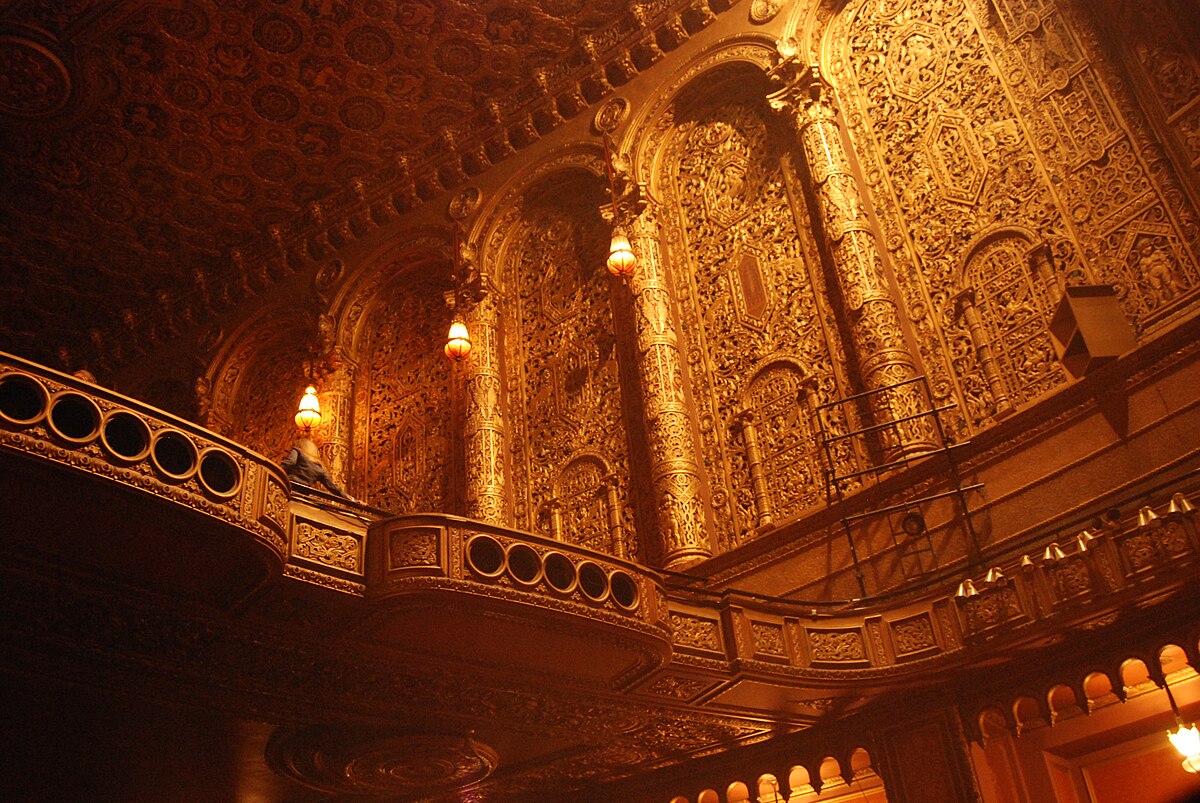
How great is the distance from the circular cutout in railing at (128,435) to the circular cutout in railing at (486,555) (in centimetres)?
194

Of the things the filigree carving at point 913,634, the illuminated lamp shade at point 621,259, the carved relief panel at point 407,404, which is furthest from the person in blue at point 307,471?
the carved relief panel at point 407,404

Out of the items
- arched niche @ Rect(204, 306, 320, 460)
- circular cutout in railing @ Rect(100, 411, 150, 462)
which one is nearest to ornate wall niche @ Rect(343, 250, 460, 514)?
arched niche @ Rect(204, 306, 320, 460)

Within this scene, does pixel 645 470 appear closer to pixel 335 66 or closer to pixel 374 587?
pixel 374 587

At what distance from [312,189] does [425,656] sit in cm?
935

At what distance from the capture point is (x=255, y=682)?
6656 millimetres

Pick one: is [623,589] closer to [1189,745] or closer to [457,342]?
[1189,745]

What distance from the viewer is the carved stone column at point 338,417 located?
42.5 feet

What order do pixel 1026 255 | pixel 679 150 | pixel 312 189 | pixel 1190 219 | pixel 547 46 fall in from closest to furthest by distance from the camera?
pixel 1190 219
pixel 1026 255
pixel 679 150
pixel 547 46
pixel 312 189

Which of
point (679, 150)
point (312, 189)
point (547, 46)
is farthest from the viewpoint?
point (312, 189)

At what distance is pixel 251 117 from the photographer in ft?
42.8

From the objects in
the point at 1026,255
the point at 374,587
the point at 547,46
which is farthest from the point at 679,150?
the point at 374,587

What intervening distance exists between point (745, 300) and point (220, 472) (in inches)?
245

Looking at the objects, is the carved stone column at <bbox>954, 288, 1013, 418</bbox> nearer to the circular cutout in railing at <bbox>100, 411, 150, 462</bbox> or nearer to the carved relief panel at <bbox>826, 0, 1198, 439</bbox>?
the carved relief panel at <bbox>826, 0, 1198, 439</bbox>

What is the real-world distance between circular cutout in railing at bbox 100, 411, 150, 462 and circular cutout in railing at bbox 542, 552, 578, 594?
8.01 ft
